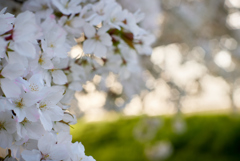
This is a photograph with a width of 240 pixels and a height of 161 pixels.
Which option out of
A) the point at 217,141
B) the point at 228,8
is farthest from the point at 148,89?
the point at 217,141

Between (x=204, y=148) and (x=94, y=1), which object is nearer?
(x=94, y=1)

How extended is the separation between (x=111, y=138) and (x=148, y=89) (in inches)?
135

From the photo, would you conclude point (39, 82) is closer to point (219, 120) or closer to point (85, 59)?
point (85, 59)

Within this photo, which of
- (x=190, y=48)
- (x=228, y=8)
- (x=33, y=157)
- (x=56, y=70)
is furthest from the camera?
(x=190, y=48)

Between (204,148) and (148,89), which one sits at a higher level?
(148,89)

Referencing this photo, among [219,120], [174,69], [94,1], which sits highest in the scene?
[94,1]

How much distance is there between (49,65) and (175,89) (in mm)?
2538

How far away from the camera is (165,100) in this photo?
322 cm

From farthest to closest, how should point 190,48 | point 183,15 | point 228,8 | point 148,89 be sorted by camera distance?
point 190,48 < point 228,8 < point 183,15 < point 148,89

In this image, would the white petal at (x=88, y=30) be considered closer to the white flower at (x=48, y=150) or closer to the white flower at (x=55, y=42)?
the white flower at (x=55, y=42)

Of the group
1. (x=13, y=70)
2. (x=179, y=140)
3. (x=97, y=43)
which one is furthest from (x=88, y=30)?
(x=179, y=140)

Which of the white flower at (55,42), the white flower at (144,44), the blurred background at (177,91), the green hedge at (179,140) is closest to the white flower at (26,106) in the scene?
the white flower at (55,42)

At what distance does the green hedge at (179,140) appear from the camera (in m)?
4.17

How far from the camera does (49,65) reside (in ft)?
1.70
